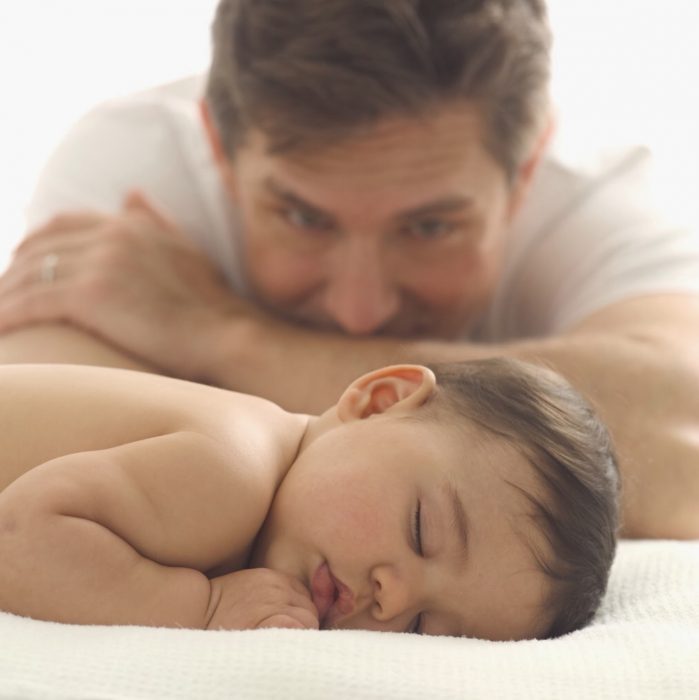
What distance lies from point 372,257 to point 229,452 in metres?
0.78

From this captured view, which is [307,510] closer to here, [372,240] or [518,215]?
[372,240]

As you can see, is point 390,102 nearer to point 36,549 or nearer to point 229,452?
point 229,452

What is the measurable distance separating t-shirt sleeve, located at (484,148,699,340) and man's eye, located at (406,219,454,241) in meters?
0.31

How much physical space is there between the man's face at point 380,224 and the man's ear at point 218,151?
0.01 m

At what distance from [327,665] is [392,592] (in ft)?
0.61

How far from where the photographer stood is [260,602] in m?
1.01

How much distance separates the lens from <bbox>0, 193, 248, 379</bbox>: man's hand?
183 centimetres

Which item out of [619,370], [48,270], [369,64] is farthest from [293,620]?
[48,270]

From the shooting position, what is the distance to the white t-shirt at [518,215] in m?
2.10

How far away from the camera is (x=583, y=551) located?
3.60 feet

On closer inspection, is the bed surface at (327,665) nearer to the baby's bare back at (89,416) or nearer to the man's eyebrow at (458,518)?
Result: the man's eyebrow at (458,518)

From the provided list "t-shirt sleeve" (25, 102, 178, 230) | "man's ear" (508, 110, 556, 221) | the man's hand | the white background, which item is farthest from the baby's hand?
the white background

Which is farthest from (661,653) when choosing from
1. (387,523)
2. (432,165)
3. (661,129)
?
(661,129)

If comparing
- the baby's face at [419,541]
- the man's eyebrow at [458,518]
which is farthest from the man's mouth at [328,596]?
the man's eyebrow at [458,518]
